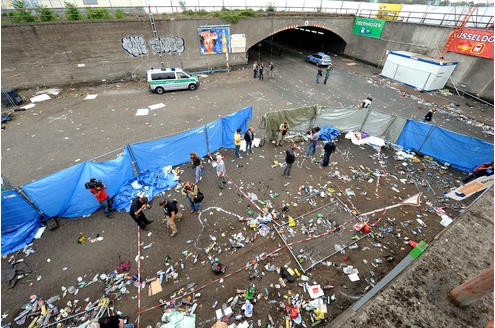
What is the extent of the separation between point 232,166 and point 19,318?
776 centimetres

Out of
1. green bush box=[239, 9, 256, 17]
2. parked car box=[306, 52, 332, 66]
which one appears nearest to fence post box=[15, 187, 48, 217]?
green bush box=[239, 9, 256, 17]

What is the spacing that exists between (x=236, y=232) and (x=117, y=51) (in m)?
18.9

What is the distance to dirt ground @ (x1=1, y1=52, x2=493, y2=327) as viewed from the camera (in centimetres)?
561

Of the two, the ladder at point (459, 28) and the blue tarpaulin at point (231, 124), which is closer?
the blue tarpaulin at point (231, 124)

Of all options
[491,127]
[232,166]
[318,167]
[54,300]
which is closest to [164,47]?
[232,166]

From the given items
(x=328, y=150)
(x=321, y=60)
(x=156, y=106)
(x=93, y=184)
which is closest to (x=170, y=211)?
(x=93, y=184)

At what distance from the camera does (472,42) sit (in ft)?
57.4

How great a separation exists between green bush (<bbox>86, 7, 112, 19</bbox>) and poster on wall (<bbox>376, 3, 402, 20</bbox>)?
27.8 m

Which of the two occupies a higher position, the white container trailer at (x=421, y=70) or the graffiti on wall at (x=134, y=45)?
the graffiti on wall at (x=134, y=45)

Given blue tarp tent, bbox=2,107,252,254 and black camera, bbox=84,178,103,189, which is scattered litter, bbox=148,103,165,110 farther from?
black camera, bbox=84,178,103,189

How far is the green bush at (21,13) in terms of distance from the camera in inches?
605

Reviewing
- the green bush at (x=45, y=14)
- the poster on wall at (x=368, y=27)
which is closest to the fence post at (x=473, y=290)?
the green bush at (x=45, y=14)

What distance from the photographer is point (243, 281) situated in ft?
19.6

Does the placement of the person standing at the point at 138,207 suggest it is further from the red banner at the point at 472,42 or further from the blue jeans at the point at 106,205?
the red banner at the point at 472,42
